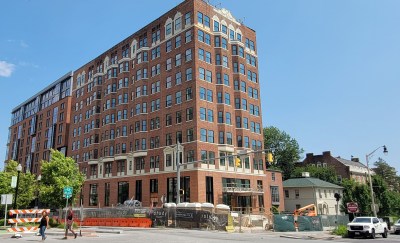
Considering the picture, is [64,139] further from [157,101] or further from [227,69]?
[227,69]

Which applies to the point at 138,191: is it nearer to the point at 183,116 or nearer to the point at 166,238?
the point at 183,116

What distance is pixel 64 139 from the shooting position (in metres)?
84.1

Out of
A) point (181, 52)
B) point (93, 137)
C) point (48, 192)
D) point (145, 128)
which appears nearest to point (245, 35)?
point (181, 52)

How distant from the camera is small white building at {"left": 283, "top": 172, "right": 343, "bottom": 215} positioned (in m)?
75.0

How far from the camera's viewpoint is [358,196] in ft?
255

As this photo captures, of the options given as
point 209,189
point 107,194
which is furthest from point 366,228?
point 107,194

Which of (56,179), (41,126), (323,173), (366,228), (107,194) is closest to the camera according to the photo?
(366,228)

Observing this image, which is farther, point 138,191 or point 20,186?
point 138,191

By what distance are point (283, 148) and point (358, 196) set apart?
27703mm

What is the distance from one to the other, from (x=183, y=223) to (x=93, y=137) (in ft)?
130

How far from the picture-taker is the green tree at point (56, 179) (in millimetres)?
46250

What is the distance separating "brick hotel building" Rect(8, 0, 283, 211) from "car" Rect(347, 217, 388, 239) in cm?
2287

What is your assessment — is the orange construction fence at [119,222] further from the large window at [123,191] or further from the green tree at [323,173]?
the green tree at [323,173]

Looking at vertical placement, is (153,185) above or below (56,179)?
below
